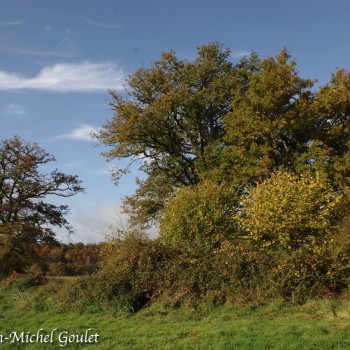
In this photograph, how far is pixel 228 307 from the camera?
15773 millimetres

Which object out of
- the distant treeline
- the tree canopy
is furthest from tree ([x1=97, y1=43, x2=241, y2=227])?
the distant treeline

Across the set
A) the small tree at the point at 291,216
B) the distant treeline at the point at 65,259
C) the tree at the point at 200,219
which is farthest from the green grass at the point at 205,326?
the distant treeline at the point at 65,259

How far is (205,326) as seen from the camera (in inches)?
515

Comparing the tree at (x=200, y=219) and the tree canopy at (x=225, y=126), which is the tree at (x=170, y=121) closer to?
the tree canopy at (x=225, y=126)

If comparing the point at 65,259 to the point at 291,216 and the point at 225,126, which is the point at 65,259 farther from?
the point at 291,216

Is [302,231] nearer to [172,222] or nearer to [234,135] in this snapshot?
[172,222]

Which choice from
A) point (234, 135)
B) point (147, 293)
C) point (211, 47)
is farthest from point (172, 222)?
point (211, 47)

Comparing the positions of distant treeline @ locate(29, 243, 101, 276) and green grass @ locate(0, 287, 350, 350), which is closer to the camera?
green grass @ locate(0, 287, 350, 350)

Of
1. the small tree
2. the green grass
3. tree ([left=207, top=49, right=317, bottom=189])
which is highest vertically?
Answer: tree ([left=207, top=49, right=317, bottom=189])

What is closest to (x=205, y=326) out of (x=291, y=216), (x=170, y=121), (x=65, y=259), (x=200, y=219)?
(x=291, y=216)

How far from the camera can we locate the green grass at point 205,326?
10898 mm

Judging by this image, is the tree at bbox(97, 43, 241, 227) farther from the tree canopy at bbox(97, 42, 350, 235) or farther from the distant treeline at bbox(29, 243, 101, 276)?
the distant treeline at bbox(29, 243, 101, 276)

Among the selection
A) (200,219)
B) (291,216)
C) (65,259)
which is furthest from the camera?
(65,259)

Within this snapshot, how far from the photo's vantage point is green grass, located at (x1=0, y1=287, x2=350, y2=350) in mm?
10898
